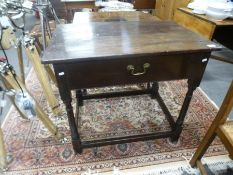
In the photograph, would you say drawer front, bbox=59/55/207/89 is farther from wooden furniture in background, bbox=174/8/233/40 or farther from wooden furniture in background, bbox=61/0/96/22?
wooden furniture in background, bbox=61/0/96/22

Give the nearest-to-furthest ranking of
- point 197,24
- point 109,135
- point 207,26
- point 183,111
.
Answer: point 183,111, point 109,135, point 207,26, point 197,24

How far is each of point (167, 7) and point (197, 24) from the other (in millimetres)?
853

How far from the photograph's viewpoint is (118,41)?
3.15 ft

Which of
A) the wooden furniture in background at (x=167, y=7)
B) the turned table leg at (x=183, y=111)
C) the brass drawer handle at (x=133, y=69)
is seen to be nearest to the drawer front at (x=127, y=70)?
the brass drawer handle at (x=133, y=69)

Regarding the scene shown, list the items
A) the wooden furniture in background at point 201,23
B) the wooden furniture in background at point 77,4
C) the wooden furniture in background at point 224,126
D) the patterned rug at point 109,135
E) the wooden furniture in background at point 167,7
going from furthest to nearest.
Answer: the wooden furniture in background at point 77,4 < the wooden furniture in background at point 167,7 < the wooden furniture in background at point 201,23 < the patterned rug at point 109,135 < the wooden furniture in background at point 224,126

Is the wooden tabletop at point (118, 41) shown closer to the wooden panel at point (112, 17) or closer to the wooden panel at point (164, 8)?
the wooden panel at point (112, 17)

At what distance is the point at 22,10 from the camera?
1.15m

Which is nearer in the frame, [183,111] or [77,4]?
[183,111]

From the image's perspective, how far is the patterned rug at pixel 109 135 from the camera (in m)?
1.17

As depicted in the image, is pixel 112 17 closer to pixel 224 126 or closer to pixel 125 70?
pixel 125 70

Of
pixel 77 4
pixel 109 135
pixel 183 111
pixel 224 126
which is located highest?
pixel 77 4

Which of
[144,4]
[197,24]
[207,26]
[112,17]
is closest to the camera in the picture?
[112,17]

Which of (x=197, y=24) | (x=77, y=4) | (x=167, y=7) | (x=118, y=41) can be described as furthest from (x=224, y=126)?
(x=77, y=4)

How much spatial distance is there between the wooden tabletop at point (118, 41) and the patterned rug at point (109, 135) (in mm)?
675
